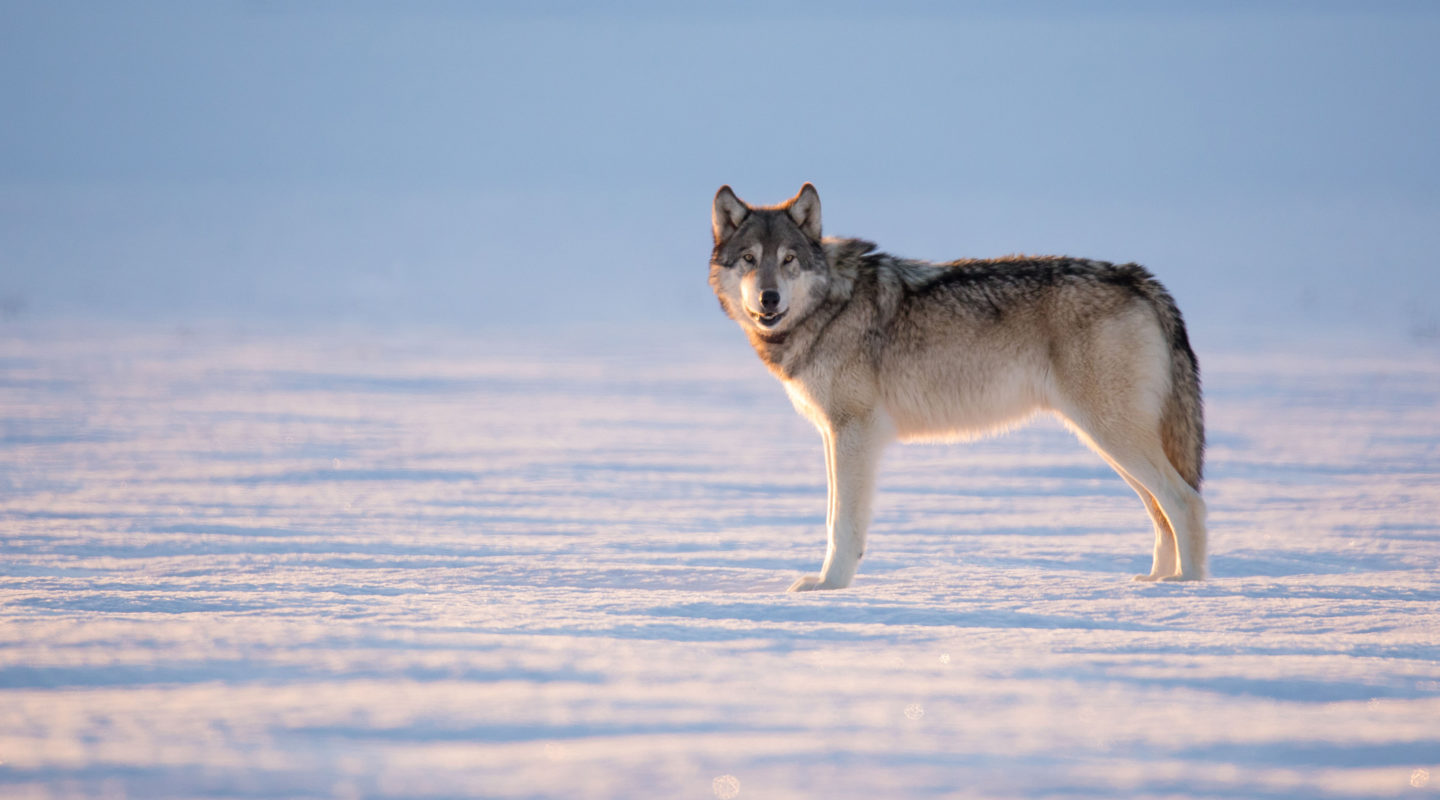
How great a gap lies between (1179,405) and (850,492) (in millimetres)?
1402

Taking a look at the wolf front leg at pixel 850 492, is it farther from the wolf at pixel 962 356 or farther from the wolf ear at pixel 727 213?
the wolf ear at pixel 727 213

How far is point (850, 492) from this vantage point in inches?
213

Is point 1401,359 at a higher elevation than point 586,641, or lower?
higher

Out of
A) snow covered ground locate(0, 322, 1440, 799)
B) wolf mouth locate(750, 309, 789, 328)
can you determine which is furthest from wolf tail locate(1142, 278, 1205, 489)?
wolf mouth locate(750, 309, 789, 328)

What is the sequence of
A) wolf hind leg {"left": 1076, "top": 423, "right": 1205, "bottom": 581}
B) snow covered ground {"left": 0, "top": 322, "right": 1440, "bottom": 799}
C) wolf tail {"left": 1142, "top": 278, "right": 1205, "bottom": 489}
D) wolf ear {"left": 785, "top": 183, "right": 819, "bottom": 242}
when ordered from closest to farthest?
snow covered ground {"left": 0, "top": 322, "right": 1440, "bottom": 799} → wolf hind leg {"left": 1076, "top": 423, "right": 1205, "bottom": 581} → wolf tail {"left": 1142, "top": 278, "right": 1205, "bottom": 489} → wolf ear {"left": 785, "top": 183, "right": 819, "bottom": 242}

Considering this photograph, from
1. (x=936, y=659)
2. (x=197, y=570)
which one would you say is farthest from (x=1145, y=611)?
(x=197, y=570)

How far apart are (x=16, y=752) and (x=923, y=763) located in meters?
1.91

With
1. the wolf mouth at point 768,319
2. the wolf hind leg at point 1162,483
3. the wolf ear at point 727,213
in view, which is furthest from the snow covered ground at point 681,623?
the wolf ear at point 727,213

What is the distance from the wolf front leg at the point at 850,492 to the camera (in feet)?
17.4

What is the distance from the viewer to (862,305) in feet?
18.4

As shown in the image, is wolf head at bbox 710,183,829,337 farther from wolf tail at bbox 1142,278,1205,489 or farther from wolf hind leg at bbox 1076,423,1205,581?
wolf tail at bbox 1142,278,1205,489

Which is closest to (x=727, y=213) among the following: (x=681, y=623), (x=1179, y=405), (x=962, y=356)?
(x=962, y=356)

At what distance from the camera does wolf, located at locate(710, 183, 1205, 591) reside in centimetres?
529

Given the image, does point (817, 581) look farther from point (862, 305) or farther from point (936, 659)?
point (936, 659)
